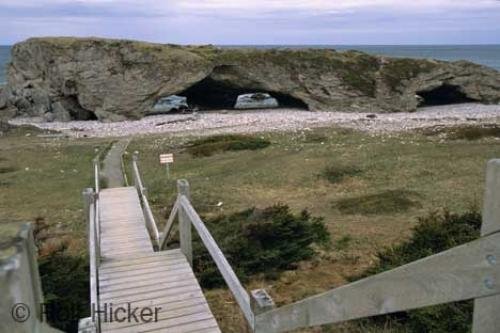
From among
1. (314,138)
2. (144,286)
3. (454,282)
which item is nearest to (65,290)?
(144,286)

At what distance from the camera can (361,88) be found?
60125mm

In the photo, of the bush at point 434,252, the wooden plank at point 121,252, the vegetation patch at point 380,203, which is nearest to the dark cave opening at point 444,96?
the vegetation patch at point 380,203

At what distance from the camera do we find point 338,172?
76.4 ft

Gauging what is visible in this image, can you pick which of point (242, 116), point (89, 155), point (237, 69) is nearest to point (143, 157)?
point (89, 155)

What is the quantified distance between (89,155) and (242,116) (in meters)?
24.4

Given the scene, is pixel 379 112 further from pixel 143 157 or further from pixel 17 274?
pixel 17 274

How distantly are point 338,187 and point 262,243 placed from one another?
9.50 meters

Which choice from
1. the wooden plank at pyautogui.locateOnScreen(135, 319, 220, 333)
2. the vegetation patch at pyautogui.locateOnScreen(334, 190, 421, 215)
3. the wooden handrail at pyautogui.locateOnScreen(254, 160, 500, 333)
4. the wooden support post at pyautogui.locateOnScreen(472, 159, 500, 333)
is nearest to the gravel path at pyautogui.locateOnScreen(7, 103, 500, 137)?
the vegetation patch at pyautogui.locateOnScreen(334, 190, 421, 215)

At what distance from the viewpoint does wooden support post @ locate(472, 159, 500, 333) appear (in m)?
2.32

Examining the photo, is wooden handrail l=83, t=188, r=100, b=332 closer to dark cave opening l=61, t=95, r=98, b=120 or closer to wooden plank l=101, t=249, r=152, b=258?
wooden plank l=101, t=249, r=152, b=258

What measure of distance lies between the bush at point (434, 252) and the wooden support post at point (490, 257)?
4.41 m

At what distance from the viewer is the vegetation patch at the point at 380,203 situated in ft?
55.1

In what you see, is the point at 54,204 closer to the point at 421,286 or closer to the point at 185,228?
the point at 185,228

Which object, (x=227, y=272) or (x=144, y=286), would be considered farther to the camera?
(x=144, y=286)
